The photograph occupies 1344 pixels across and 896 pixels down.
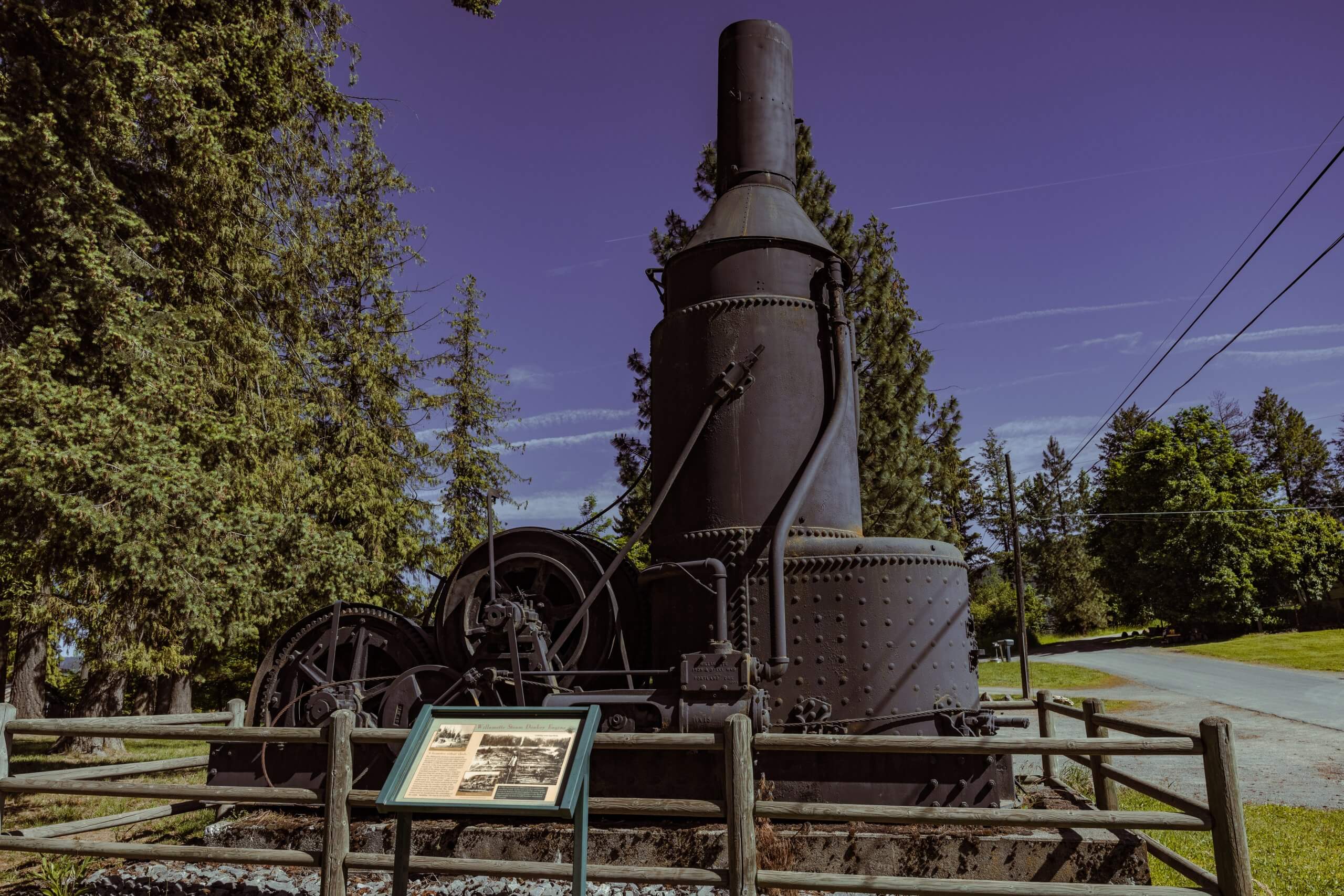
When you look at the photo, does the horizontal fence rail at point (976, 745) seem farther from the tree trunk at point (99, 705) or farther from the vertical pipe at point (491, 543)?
the tree trunk at point (99, 705)

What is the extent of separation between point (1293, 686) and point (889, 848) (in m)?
23.5

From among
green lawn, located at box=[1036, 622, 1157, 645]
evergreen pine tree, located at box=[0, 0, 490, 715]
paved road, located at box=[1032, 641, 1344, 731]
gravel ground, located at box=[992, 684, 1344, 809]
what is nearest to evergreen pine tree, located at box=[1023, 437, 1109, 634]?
green lawn, located at box=[1036, 622, 1157, 645]

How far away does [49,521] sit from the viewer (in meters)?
8.62

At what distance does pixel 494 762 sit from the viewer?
4160 millimetres

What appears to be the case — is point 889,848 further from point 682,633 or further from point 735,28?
point 735,28

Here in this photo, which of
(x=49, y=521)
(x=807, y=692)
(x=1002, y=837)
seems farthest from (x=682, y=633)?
(x=49, y=521)

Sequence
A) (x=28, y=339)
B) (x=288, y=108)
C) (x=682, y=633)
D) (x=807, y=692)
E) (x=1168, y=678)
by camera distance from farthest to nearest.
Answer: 1. (x=1168, y=678)
2. (x=288, y=108)
3. (x=28, y=339)
4. (x=682, y=633)
5. (x=807, y=692)

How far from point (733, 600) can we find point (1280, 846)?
5.77 meters

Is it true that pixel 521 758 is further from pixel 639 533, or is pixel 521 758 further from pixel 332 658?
pixel 332 658

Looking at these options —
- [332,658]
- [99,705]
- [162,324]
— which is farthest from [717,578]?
[99,705]

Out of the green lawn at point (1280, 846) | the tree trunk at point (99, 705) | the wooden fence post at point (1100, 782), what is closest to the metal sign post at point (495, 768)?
the green lawn at point (1280, 846)

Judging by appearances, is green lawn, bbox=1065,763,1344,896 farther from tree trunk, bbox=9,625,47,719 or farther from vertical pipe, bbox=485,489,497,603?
tree trunk, bbox=9,625,47,719

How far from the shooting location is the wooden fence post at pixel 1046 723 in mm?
8337

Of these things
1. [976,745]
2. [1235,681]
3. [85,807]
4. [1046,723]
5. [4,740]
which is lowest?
[1235,681]
